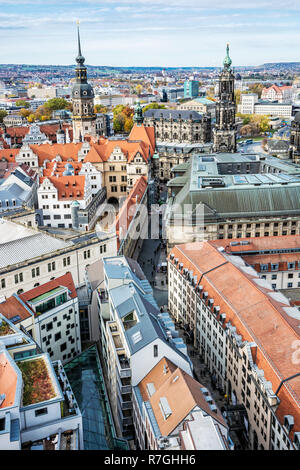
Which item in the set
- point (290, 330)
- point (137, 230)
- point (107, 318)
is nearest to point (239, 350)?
point (290, 330)

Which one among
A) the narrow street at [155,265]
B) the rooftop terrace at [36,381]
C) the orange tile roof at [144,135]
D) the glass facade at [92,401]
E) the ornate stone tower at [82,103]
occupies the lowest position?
the narrow street at [155,265]

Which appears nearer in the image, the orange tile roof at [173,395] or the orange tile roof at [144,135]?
the orange tile roof at [173,395]

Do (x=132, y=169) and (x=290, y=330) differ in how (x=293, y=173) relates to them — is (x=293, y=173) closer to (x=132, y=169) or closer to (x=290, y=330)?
(x=132, y=169)

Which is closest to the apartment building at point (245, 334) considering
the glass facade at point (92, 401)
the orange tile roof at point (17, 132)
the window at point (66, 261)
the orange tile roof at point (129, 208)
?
the glass facade at point (92, 401)

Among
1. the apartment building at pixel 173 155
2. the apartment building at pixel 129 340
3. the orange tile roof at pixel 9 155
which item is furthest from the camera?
the apartment building at pixel 173 155

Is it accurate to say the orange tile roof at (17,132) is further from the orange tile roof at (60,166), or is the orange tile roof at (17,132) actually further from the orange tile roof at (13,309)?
the orange tile roof at (13,309)

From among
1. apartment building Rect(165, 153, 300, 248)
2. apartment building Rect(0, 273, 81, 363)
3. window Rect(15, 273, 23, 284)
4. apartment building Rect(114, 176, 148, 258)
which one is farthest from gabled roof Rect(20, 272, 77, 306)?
apartment building Rect(165, 153, 300, 248)
